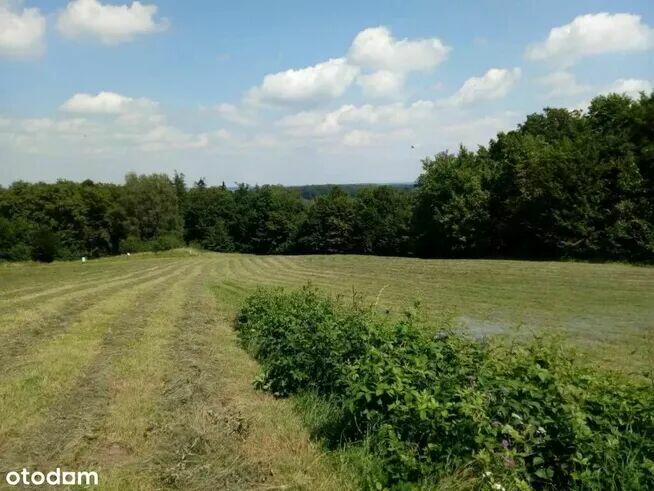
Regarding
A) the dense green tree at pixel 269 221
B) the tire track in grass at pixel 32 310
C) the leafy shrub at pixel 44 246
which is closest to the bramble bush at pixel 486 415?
the tire track in grass at pixel 32 310

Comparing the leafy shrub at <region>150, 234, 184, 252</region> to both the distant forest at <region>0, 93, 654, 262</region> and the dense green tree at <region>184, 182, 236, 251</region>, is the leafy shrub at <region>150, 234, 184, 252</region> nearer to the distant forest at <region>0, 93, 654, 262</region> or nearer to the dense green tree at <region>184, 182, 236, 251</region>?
the distant forest at <region>0, 93, 654, 262</region>

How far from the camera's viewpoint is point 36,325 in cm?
1263

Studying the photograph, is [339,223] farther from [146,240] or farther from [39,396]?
[39,396]

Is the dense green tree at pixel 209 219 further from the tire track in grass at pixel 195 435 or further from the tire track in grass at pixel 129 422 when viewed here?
the tire track in grass at pixel 195 435

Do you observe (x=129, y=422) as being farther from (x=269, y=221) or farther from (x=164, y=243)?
(x=269, y=221)

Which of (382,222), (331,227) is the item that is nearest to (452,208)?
(382,222)

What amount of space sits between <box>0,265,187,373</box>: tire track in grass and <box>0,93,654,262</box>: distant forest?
3269 centimetres

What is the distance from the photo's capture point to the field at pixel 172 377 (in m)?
4.98

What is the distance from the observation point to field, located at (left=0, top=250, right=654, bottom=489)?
16.3 feet

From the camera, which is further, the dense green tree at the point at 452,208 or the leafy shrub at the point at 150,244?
the leafy shrub at the point at 150,244

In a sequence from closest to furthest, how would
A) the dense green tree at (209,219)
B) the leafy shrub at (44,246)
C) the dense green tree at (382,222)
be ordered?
the leafy shrub at (44,246), the dense green tree at (382,222), the dense green tree at (209,219)

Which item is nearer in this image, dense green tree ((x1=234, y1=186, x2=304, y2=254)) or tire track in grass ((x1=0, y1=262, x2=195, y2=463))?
tire track in grass ((x1=0, y1=262, x2=195, y2=463))

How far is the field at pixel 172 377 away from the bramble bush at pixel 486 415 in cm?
60

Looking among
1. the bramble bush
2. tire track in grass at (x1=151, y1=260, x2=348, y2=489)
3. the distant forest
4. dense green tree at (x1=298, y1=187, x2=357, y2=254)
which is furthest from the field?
dense green tree at (x1=298, y1=187, x2=357, y2=254)
